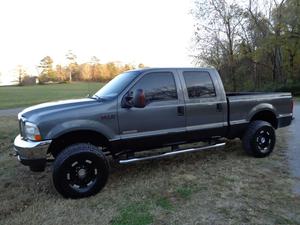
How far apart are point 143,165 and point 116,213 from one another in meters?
2.20

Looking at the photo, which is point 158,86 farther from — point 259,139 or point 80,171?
point 259,139

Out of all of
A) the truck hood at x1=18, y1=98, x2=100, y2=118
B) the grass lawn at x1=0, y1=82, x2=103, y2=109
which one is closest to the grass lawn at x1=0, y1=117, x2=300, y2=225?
the truck hood at x1=18, y1=98, x2=100, y2=118

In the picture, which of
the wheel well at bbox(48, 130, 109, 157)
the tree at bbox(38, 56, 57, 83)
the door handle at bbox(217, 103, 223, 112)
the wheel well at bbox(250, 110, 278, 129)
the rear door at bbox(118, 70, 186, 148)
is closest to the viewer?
the wheel well at bbox(48, 130, 109, 157)

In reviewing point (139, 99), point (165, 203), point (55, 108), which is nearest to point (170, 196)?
point (165, 203)

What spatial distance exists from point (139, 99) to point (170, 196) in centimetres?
157

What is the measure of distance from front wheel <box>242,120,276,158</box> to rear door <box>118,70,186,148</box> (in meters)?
1.68

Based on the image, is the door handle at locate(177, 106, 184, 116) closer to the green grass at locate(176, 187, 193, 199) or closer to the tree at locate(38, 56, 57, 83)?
the green grass at locate(176, 187, 193, 199)

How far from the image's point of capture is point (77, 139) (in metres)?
5.18

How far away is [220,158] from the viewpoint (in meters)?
6.80

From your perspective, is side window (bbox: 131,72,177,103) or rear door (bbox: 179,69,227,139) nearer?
side window (bbox: 131,72,177,103)

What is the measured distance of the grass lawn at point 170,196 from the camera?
4094 millimetres

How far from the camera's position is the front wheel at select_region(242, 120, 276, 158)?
664 centimetres

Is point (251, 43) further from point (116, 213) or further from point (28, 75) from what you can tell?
point (28, 75)

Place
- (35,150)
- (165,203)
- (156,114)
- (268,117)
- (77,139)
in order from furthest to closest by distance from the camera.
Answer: (268,117) < (156,114) < (77,139) < (35,150) < (165,203)
